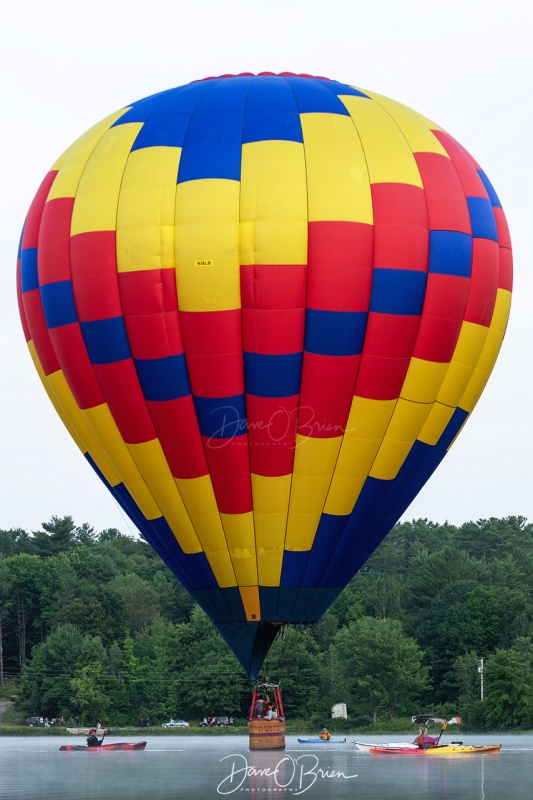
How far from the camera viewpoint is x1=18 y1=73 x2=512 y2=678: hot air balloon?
24.6 metres

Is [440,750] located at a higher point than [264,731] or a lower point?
lower

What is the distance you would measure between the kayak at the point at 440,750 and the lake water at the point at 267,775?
330mm

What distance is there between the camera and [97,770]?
33719 mm

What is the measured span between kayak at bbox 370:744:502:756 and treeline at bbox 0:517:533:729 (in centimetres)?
1768

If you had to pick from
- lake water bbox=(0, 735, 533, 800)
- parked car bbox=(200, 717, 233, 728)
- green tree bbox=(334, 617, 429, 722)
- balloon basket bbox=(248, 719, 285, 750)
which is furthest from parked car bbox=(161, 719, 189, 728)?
balloon basket bbox=(248, 719, 285, 750)

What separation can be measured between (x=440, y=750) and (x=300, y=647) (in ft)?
66.0

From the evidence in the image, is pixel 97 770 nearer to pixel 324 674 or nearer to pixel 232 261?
pixel 232 261

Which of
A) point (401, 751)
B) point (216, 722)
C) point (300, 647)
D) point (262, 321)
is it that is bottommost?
point (216, 722)

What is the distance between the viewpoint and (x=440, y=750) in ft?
124

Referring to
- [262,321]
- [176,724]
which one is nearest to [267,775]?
[262,321]

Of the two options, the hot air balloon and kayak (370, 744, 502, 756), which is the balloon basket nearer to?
the hot air balloon

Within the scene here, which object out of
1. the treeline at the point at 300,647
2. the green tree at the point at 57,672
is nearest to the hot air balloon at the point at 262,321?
the treeline at the point at 300,647

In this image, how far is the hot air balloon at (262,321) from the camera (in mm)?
24594

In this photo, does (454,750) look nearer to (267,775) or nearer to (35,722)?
(267,775)
